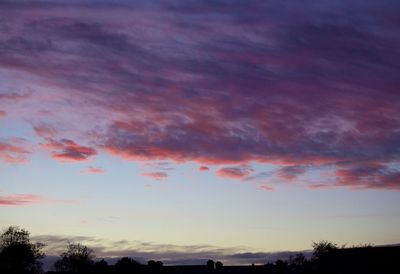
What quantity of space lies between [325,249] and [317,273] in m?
63.4

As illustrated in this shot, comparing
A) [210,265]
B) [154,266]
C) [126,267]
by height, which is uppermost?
[210,265]

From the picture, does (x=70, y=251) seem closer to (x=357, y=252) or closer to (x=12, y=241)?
(x=12, y=241)

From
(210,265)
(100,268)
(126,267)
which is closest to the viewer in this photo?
(126,267)

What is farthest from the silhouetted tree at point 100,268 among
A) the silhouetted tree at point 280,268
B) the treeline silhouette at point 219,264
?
the silhouetted tree at point 280,268

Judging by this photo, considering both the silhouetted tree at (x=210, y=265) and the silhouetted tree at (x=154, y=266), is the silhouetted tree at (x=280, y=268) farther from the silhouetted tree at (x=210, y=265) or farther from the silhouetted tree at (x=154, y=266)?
the silhouetted tree at (x=154, y=266)

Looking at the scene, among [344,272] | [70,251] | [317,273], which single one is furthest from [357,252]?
[70,251]

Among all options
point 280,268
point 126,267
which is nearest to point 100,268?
point 126,267

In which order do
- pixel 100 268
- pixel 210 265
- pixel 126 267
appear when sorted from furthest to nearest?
pixel 210 265 < pixel 100 268 < pixel 126 267

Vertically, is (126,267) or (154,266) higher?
(154,266)

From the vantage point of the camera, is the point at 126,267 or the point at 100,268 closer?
the point at 126,267

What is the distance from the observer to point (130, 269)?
344 feet

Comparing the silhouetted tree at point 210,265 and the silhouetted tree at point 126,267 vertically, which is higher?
the silhouetted tree at point 210,265

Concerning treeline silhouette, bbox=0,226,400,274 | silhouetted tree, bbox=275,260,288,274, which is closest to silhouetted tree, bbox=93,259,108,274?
treeline silhouette, bbox=0,226,400,274

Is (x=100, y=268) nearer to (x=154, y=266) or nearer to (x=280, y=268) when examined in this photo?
(x=154, y=266)
